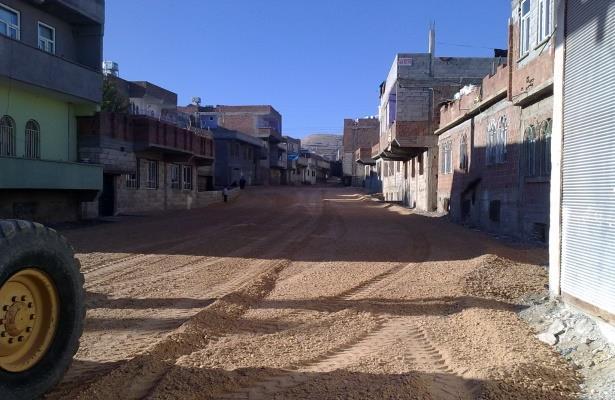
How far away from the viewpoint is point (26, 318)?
151 inches

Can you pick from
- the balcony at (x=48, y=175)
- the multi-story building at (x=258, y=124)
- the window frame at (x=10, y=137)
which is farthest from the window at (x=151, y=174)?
the multi-story building at (x=258, y=124)

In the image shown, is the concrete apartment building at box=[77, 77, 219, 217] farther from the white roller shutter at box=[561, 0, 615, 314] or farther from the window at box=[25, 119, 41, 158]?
the white roller shutter at box=[561, 0, 615, 314]

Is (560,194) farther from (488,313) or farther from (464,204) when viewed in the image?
(464,204)

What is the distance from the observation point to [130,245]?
14.5 meters

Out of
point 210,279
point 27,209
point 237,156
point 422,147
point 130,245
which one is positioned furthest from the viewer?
point 237,156

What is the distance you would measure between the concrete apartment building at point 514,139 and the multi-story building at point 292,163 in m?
59.6

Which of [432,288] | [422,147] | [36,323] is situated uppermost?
[422,147]

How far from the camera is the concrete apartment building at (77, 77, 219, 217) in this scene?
23.5 m

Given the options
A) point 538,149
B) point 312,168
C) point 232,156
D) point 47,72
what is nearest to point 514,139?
point 538,149

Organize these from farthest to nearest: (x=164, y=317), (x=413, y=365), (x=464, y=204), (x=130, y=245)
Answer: (x=464, y=204)
(x=130, y=245)
(x=164, y=317)
(x=413, y=365)

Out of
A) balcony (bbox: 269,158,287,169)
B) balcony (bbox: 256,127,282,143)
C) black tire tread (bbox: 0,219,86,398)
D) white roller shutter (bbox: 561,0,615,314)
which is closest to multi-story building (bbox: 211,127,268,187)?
balcony (bbox: 256,127,282,143)

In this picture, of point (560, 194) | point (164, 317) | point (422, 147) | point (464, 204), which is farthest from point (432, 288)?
point (422, 147)

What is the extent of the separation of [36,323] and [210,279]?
5.60 m

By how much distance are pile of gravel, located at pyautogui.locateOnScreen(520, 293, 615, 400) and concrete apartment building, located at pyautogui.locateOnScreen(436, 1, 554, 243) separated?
26.9ft
